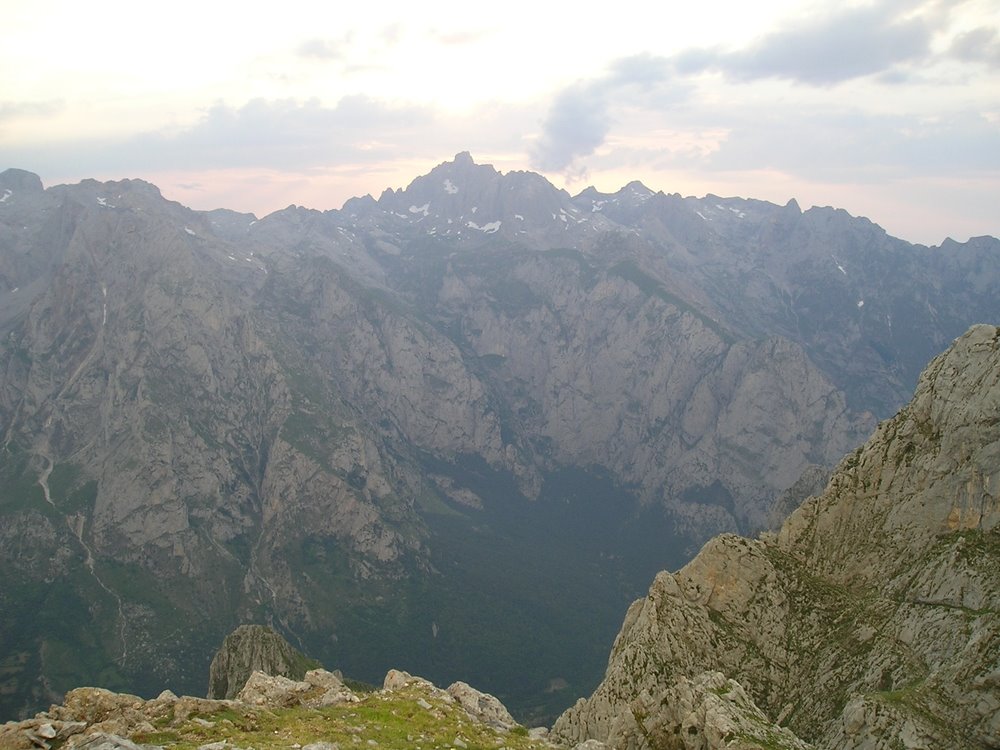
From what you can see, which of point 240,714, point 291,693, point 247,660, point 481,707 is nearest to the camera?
point 240,714

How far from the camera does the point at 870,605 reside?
7725cm

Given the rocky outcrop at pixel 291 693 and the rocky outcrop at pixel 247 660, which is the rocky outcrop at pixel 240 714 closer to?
the rocky outcrop at pixel 291 693

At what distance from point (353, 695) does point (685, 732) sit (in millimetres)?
28491

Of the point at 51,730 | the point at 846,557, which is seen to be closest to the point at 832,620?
the point at 846,557

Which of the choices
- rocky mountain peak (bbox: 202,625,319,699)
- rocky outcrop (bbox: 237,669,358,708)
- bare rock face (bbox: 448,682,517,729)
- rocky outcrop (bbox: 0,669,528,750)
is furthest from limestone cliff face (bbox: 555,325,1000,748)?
rocky mountain peak (bbox: 202,625,319,699)

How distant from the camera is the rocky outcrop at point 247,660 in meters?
120

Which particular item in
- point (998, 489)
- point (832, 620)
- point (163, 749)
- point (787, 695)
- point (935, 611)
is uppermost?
point (998, 489)

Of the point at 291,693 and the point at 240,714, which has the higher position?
the point at 240,714

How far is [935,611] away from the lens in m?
69.8

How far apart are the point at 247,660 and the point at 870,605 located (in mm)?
98650

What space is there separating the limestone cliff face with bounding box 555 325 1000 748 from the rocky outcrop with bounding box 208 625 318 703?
59.7 meters

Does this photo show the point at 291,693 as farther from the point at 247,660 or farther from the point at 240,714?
the point at 247,660

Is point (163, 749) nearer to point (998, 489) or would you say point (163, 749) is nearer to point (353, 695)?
point (353, 695)

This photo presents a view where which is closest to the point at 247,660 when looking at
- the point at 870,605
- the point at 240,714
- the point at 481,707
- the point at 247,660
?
the point at 247,660
